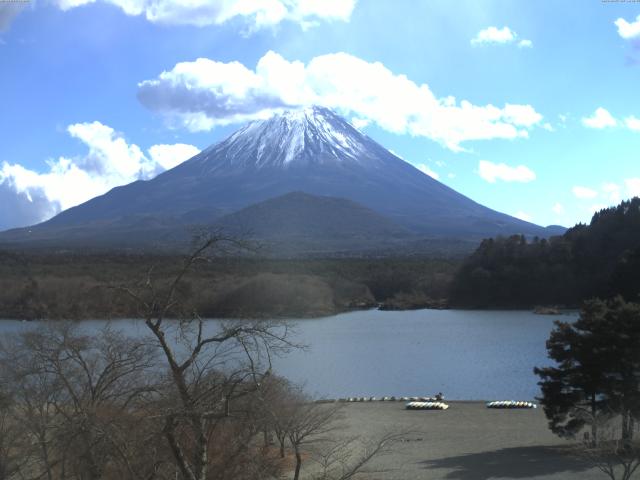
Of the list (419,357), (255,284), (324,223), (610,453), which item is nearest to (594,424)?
(610,453)

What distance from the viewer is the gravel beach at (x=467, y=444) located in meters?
11.8

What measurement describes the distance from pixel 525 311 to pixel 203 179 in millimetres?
74437

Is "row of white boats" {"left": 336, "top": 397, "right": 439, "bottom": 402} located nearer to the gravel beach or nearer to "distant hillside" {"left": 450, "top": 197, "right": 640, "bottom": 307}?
the gravel beach

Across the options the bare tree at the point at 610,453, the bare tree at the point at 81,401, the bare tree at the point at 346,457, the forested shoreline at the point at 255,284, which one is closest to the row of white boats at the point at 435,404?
the forested shoreline at the point at 255,284

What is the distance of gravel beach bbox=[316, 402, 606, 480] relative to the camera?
38.9 ft

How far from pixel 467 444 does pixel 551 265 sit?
130ft

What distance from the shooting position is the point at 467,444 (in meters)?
14.6

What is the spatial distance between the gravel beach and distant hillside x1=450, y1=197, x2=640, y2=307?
33082 mm

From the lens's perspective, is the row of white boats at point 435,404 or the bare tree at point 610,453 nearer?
the bare tree at point 610,453

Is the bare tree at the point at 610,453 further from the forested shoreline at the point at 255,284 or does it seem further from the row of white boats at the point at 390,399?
the forested shoreline at the point at 255,284

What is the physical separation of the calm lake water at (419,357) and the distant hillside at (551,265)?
24.2 feet

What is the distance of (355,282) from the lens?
6009cm

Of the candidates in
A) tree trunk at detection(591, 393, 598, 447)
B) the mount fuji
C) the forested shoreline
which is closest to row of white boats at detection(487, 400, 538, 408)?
tree trunk at detection(591, 393, 598, 447)

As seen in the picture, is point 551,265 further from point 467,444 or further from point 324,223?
point 324,223
